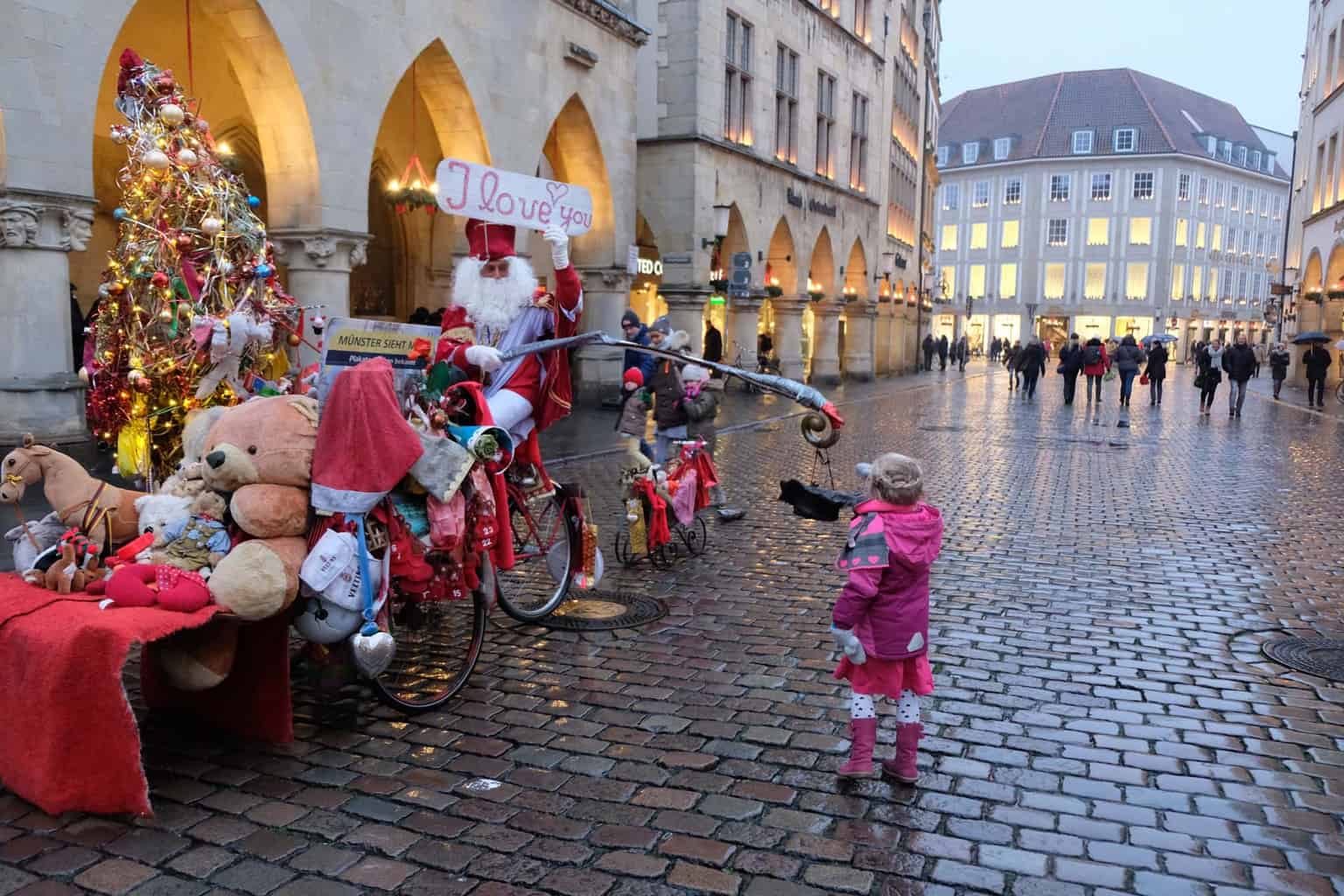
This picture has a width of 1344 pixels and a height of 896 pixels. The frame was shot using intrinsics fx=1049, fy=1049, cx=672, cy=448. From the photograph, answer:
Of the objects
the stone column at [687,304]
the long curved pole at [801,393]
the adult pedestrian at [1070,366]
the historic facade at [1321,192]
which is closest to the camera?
the long curved pole at [801,393]

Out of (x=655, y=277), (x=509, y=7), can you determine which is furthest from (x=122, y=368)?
(x=655, y=277)

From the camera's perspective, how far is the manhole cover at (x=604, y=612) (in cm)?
637

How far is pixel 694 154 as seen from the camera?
922 inches

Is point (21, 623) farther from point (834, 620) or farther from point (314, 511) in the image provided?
point (834, 620)

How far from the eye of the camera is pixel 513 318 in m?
6.06

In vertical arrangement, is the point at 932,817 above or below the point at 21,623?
below

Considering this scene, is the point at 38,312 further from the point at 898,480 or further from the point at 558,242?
the point at 898,480

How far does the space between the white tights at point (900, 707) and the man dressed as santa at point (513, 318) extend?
2.49 meters

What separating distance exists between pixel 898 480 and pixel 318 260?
35.6 ft

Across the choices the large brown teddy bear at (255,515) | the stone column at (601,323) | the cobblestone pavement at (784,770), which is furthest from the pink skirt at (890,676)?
the stone column at (601,323)

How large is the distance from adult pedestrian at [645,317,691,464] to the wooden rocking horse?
16.4ft

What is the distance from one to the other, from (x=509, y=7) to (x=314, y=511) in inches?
547

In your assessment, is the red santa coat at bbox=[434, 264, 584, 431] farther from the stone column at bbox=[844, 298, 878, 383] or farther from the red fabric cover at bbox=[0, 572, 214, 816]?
the stone column at bbox=[844, 298, 878, 383]

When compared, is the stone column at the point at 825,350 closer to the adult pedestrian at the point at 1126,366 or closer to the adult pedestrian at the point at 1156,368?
the adult pedestrian at the point at 1156,368
